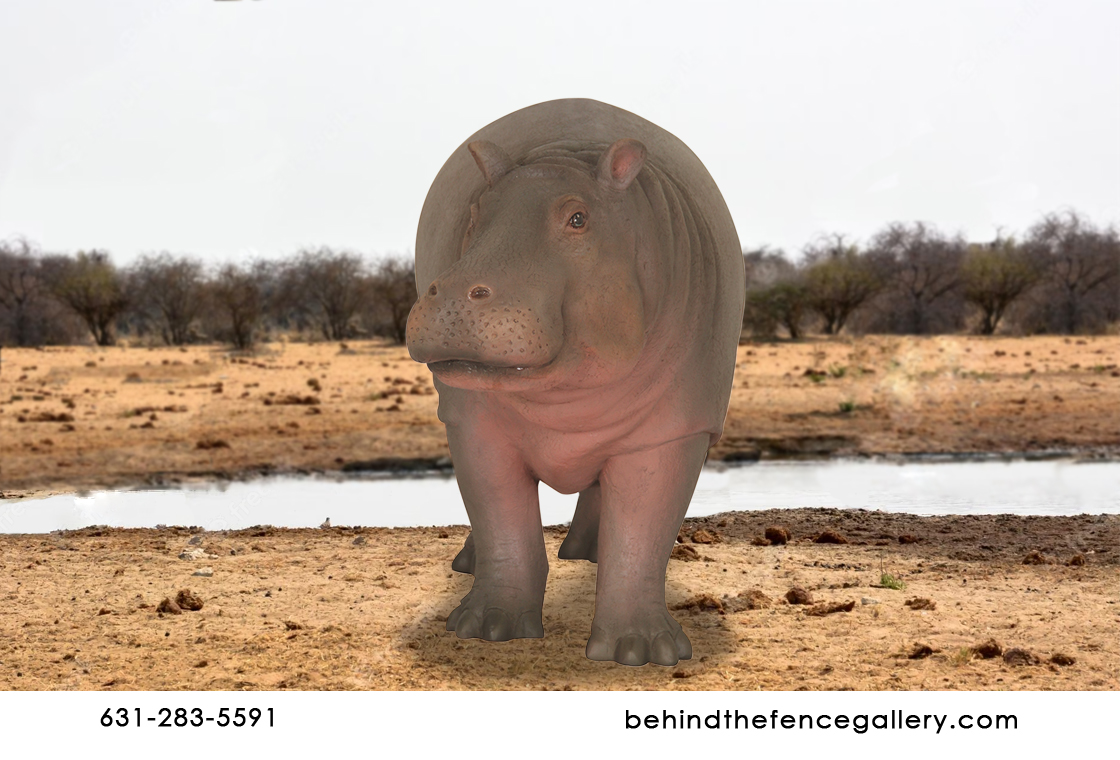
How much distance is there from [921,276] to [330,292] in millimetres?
19913

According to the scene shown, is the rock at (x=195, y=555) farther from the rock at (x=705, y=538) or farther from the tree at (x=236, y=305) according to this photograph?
the tree at (x=236, y=305)

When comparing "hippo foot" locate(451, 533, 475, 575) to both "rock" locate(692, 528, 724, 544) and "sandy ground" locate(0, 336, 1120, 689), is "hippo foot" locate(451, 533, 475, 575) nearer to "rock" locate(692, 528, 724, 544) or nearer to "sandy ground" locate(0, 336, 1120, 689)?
"sandy ground" locate(0, 336, 1120, 689)

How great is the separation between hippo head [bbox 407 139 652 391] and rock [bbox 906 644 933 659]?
6.09 ft

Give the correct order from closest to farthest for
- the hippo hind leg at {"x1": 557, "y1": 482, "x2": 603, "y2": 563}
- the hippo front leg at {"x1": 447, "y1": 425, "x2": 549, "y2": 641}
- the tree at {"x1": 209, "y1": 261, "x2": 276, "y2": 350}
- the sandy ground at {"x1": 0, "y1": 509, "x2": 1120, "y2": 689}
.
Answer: the sandy ground at {"x1": 0, "y1": 509, "x2": 1120, "y2": 689}
the hippo front leg at {"x1": 447, "y1": 425, "x2": 549, "y2": 641}
the hippo hind leg at {"x1": 557, "y1": 482, "x2": 603, "y2": 563}
the tree at {"x1": 209, "y1": 261, "x2": 276, "y2": 350}

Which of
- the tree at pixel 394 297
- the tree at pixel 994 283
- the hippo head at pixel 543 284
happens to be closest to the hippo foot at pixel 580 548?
the hippo head at pixel 543 284

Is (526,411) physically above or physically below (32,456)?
above

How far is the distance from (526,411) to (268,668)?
1550mm

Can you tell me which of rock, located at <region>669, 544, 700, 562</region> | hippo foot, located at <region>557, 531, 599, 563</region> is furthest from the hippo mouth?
rock, located at <region>669, 544, 700, 562</region>

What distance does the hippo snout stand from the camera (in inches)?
152

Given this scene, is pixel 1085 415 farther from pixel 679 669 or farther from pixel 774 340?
pixel 774 340

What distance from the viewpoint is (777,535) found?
738 cm

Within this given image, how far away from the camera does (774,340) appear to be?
99.4 feet

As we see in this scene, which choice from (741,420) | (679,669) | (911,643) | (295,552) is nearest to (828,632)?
(911,643)

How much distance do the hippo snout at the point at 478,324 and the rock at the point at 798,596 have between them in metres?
2.50
